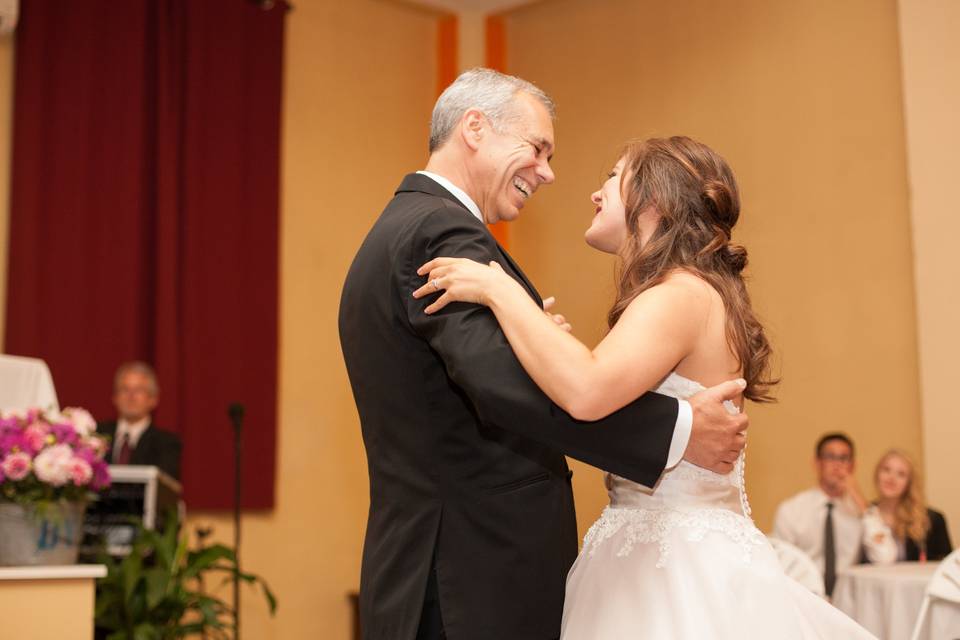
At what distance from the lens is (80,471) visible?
151 inches

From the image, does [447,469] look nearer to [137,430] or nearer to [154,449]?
[154,449]

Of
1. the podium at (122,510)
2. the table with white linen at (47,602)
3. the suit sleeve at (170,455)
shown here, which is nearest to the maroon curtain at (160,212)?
the suit sleeve at (170,455)

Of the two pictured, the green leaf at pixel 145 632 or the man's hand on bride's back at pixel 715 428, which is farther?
the green leaf at pixel 145 632

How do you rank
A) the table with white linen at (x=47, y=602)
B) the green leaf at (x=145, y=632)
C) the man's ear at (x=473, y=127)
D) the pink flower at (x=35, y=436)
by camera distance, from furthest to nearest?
the green leaf at (x=145, y=632) < the pink flower at (x=35, y=436) < the table with white linen at (x=47, y=602) < the man's ear at (x=473, y=127)

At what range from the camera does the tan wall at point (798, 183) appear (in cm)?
732

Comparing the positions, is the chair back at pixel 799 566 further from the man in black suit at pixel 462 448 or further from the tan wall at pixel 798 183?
the man in black suit at pixel 462 448

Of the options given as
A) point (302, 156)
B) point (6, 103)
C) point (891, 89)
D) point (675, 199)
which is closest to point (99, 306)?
point (6, 103)

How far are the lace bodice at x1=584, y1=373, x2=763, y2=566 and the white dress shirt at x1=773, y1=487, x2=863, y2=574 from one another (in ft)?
15.9

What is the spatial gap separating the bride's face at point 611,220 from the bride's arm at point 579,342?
31 centimetres

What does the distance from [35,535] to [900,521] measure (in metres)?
4.87

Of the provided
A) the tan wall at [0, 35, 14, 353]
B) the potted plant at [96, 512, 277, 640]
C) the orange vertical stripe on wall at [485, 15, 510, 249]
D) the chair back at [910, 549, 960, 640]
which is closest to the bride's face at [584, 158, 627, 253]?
the chair back at [910, 549, 960, 640]

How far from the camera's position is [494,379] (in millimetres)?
1973

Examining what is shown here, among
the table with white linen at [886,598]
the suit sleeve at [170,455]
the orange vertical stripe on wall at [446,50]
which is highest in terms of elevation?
the orange vertical stripe on wall at [446,50]

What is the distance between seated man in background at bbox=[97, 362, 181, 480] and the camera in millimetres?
7125
